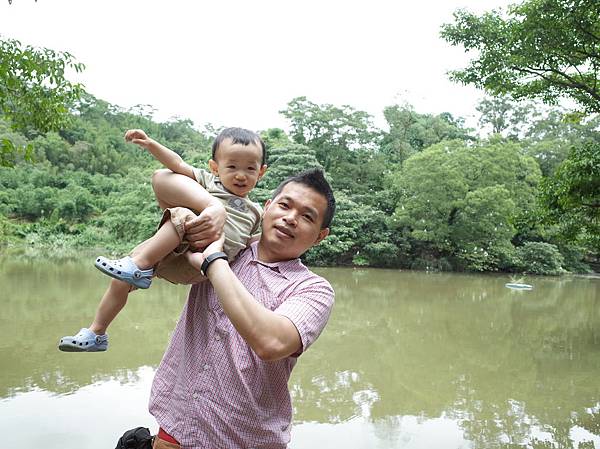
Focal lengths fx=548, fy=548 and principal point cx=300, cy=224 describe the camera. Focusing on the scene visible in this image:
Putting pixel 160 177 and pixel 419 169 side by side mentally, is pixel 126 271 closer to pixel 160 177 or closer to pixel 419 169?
pixel 160 177

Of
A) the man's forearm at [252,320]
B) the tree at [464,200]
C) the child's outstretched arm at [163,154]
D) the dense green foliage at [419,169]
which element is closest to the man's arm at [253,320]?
the man's forearm at [252,320]

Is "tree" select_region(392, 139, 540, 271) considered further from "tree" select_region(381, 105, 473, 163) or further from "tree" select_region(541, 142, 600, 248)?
"tree" select_region(541, 142, 600, 248)

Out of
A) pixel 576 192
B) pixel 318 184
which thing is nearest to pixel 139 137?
pixel 318 184

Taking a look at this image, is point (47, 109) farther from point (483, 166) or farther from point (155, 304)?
point (483, 166)

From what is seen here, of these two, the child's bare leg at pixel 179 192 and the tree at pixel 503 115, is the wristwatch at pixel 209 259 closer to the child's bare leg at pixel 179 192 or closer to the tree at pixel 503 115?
the child's bare leg at pixel 179 192

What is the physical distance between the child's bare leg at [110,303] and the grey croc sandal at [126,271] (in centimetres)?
10

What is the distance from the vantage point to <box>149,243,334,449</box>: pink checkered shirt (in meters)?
0.98

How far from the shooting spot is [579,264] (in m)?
19.2

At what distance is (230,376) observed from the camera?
99 centimetres

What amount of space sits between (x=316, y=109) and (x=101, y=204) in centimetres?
955

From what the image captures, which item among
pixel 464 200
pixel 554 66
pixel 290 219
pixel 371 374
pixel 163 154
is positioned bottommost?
pixel 371 374

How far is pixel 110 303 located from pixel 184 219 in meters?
0.32

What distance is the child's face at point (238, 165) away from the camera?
125 centimetres

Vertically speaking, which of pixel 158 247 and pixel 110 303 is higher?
pixel 158 247
